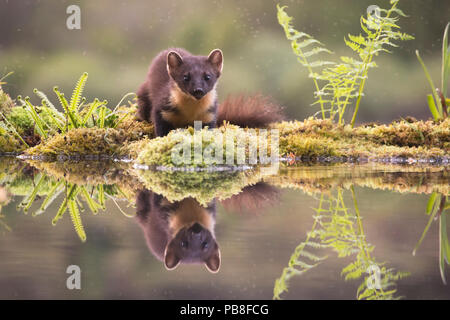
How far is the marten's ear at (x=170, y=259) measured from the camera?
6.65 feet

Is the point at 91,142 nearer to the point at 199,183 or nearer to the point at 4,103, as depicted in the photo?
the point at 4,103

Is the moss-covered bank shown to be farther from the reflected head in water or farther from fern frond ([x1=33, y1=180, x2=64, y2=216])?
the reflected head in water

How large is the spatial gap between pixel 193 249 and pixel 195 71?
3830mm

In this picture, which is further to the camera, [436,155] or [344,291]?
[436,155]

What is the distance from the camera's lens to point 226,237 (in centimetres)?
246

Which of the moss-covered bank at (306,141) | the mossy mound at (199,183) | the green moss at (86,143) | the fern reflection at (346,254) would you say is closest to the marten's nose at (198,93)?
the moss-covered bank at (306,141)

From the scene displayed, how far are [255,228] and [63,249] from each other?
872 millimetres

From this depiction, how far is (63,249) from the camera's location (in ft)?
7.41

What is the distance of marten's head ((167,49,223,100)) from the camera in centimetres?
580

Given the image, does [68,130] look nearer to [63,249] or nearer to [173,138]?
[173,138]

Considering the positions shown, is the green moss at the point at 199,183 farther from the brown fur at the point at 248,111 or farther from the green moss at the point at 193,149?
the brown fur at the point at 248,111

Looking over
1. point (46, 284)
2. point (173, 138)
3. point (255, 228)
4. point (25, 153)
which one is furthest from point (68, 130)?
point (46, 284)

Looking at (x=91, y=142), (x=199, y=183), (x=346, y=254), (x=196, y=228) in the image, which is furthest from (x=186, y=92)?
(x=346, y=254)

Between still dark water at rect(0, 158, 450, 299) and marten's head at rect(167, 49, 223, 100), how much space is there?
161 cm
